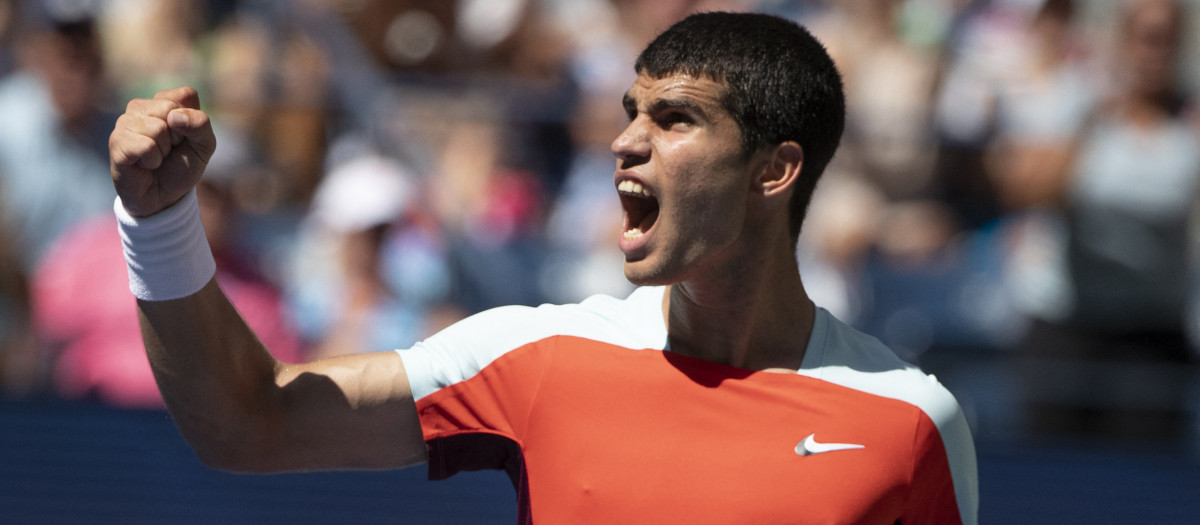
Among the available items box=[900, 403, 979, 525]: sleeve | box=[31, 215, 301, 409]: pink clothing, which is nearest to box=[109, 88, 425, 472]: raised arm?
box=[900, 403, 979, 525]: sleeve

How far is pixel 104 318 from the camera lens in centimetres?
488

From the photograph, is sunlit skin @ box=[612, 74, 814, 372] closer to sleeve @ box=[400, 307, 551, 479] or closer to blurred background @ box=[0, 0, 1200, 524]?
sleeve @ box=[400, 307, 551, 479]

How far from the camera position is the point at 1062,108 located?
5582mm

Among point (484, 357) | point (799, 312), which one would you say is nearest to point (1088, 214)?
point (799, 312)

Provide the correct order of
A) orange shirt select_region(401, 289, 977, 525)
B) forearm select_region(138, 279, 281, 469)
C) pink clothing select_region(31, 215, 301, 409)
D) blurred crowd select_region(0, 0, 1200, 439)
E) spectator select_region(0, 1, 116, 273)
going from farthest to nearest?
spectator select_region(0, 1, 116, 273) → blurred crowd select_region(0, 0, 1200, 439) → pink clothing select_region(31, 215, 301, 409) → orange shirt select_region(401, 289, 977, 525) → forearm select_region(138, 279, 281, 469)

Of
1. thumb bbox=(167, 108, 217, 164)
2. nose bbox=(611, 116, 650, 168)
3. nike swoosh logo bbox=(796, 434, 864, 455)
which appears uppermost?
Answer: thumb bbox=(167, 108, 217, 164)

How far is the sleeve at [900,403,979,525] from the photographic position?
7.11ft

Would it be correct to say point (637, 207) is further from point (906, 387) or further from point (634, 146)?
point (906, 387)

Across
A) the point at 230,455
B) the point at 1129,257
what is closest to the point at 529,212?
the point at 1129,257

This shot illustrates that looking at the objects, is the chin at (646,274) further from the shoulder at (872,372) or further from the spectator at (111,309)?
the spectator at (111,309)

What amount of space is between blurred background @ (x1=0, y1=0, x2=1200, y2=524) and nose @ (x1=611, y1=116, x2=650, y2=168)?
218cm

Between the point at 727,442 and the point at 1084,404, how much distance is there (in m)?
3.20

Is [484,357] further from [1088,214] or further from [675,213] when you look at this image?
[1088,214]

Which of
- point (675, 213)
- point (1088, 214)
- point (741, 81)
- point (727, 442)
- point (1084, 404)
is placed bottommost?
point (1084, 404)
